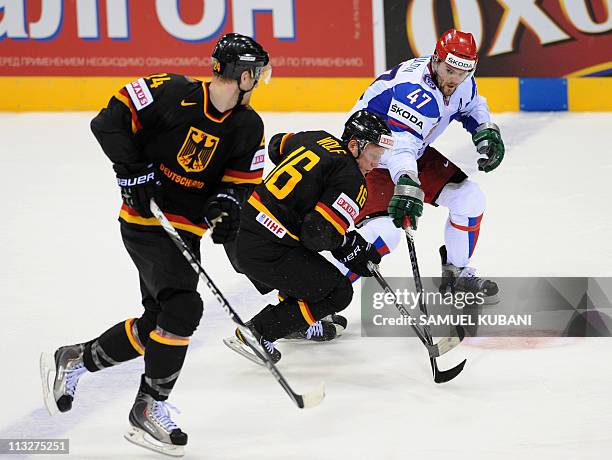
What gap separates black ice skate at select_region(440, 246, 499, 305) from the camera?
4.59 meters

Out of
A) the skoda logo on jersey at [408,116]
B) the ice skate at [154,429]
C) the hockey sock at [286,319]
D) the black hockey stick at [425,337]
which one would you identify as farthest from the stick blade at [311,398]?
the skoda logo on jersey at [408,116]

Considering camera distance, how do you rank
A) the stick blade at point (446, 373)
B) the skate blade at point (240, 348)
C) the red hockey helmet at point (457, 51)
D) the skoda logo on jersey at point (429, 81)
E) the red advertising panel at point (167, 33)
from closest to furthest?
1. the stick blade at point (446, 373)
2. the skate blade at point (240, 348)
3. the red hockey helmet at point (457, 51)
4. the skoda logo on jersey at point (429, 81)
5. the red advertising panel at point (167, 33)

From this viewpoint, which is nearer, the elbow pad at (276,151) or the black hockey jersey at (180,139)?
the black hockey jersey at (180,139)

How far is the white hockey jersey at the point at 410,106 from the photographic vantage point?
13.8ft

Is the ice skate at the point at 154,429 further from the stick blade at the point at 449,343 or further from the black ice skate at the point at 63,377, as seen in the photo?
the stick blade at the point at 449,343

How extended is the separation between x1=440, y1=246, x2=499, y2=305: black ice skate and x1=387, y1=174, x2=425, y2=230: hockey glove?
630 mm

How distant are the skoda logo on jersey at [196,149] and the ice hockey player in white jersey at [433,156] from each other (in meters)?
0.95

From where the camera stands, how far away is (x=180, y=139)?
3328 millimetres

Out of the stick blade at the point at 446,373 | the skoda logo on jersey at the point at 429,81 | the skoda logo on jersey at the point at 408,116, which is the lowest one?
the stick blade at the point at 446,373

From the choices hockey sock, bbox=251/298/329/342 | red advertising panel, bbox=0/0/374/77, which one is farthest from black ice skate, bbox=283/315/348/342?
red advertising panel, bbox=0/0/374/77

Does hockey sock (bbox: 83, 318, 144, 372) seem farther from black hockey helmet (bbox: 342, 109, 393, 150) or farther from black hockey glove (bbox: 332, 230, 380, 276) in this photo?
black hockey helmet (bbox: 342, 109, 393, 150)

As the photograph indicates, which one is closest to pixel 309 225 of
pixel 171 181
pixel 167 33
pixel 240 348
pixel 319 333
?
pixel 171 181

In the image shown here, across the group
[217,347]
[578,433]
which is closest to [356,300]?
[217,347]

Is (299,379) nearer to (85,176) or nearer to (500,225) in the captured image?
(500,225)
